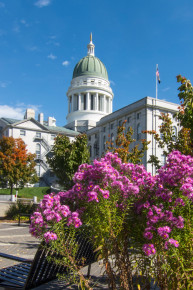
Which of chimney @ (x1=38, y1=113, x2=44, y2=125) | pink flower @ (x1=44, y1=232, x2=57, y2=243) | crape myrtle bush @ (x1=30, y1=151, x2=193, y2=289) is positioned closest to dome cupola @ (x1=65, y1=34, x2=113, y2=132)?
chimney @ (x1=38, y1=113, x2=44, y2=125)

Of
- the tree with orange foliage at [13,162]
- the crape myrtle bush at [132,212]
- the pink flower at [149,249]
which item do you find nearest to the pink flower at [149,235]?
the crape myrtle bush at [132,212]

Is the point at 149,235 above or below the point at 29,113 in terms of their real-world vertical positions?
below

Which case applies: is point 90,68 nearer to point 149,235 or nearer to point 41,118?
point 41,118

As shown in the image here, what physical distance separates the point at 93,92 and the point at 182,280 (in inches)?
2927

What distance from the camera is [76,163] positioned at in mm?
22797

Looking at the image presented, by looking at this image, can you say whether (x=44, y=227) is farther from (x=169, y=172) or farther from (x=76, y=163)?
(x=76, y=163)

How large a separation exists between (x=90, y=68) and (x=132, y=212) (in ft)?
258

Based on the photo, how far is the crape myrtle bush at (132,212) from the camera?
3778 mm

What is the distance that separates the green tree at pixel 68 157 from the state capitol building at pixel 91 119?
1303 centimetres

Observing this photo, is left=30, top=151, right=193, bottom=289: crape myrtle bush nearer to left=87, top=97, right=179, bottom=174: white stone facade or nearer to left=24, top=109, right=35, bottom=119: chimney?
left=87, top=97, right=179, bottom=174: white stone facade

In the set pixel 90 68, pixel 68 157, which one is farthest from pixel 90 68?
pixel 68 157

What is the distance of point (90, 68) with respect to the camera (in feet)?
263

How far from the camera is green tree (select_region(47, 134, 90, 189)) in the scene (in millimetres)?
22797

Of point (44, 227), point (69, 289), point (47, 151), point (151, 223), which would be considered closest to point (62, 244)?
point (44, 227)
